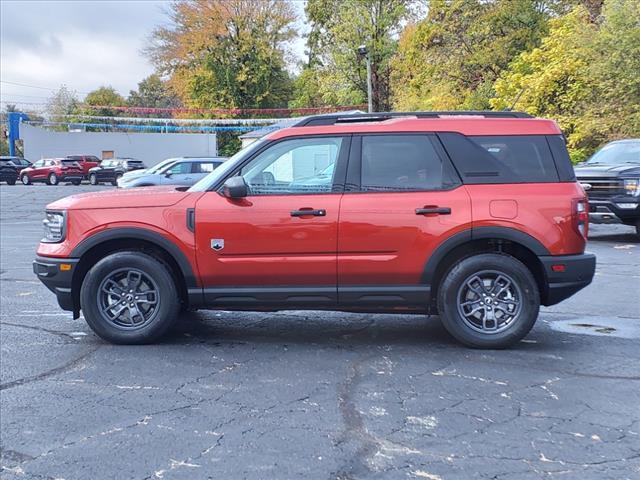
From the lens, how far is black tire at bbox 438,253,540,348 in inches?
209

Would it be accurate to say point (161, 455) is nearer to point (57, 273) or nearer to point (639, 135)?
point (57, 273)

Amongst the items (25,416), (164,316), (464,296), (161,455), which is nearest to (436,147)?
(464,296)

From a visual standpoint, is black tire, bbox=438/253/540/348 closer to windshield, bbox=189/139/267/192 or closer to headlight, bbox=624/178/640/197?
windshield, bbox=189/139/267/192

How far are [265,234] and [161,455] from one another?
2.25 meters

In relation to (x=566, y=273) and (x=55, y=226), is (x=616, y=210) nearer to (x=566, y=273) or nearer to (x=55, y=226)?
(x=566, y=273)

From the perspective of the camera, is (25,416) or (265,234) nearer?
(25,416)

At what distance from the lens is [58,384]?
4609 millimetres

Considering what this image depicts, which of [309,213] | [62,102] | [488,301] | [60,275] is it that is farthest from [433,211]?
[62,102]

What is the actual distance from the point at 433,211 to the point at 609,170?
8.43m

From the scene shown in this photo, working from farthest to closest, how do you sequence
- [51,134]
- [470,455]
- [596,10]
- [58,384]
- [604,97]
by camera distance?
[51,134] → [596,10] → [604,97] → [58,384] → [470,455]

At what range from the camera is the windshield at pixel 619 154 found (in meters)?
13.0

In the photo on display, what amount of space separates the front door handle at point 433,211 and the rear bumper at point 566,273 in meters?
0.90

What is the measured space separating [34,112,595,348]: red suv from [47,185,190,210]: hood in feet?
0.05

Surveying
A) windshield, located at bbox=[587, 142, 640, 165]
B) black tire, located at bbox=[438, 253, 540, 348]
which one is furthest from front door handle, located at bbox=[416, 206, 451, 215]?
windshield, located at bbox=[587, 142, 640, 165]
